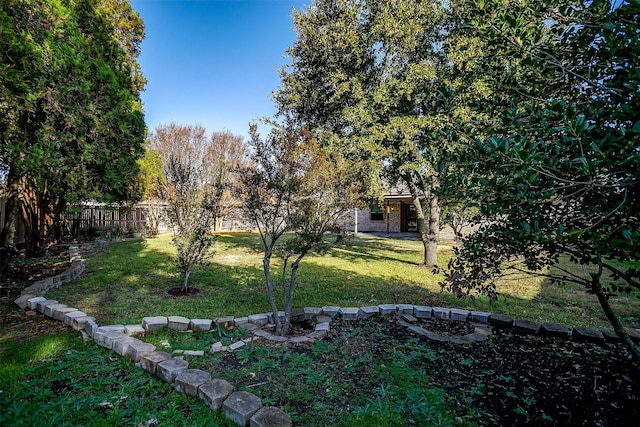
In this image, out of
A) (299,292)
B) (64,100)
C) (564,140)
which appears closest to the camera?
(564,140)

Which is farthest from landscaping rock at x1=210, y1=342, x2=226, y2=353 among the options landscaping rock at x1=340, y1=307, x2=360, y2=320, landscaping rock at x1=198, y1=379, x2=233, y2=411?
landscaping rock at x1=340, y1=307, x2=360, y2=320

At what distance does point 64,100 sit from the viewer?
16.3 feet

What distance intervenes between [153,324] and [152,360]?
105 cm

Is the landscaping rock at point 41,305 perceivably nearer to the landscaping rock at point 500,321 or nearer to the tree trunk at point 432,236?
the landscaping rock at point 500,321

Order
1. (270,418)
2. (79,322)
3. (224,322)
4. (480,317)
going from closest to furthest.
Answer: (270,418)
(79,322)
(224,322)
(480,317)

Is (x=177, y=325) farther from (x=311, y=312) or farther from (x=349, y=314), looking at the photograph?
(x=349, y=314)

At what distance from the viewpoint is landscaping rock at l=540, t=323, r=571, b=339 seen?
388 cm

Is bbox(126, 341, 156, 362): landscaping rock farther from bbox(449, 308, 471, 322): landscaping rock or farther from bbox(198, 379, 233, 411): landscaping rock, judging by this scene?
bbox(449, 308, 471, 322): landscaping rock

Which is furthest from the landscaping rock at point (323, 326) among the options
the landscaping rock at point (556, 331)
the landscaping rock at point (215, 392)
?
the landscaping rock at point (556, 331)

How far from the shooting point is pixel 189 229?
595cm

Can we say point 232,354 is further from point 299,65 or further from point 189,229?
point 299,65

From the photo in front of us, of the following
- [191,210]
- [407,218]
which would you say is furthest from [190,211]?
[407,218]

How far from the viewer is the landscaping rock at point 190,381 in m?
2.55

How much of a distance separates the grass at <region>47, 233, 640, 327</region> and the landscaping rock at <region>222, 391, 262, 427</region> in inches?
88.0
